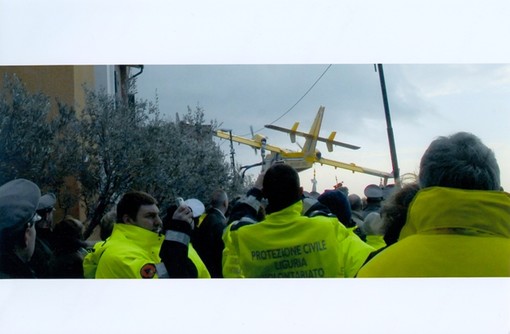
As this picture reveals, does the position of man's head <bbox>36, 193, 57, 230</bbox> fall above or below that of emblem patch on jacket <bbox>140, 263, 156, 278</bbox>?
above

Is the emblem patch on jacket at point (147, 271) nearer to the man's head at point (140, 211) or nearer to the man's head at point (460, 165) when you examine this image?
the man's head at point (140, 211)

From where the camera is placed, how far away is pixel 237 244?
2.64 meters

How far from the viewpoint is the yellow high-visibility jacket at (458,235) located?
1677 millimetres

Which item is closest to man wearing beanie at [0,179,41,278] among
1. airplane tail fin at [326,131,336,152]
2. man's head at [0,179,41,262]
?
man's head at [0,179,41,262]

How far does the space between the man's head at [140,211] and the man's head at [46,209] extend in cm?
26

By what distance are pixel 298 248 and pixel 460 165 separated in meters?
0.92

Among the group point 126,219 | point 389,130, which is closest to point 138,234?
point 126,219

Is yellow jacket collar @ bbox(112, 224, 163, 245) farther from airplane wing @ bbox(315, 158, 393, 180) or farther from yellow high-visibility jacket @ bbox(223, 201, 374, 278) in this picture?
airplane wing @ bbox(315, 158, 393, 180)

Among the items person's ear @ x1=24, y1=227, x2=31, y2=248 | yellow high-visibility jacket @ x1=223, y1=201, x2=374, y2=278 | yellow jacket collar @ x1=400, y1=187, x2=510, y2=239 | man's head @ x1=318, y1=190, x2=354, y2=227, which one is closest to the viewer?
yellow jacket collar @ x1=400, y1=187, x2=510, y2=239

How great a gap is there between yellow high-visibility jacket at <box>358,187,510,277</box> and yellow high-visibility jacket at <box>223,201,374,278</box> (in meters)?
0.74

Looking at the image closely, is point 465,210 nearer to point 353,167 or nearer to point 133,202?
point 353,167

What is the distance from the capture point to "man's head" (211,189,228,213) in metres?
2.69
